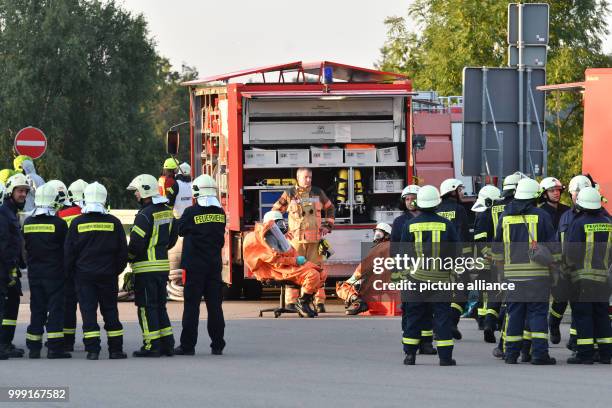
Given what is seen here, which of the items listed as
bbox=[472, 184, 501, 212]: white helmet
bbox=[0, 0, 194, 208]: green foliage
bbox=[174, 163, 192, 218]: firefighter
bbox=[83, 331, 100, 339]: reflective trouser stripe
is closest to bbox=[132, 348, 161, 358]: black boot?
bbox=[83, 331, 100, 339]: reflective trouser stripe

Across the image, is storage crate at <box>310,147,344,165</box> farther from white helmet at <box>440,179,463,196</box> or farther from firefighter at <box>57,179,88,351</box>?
firefighter at <box>57,179,88,351</box>

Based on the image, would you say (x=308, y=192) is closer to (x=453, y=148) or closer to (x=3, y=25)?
(x=453, y=148)

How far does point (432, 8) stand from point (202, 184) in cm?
2689

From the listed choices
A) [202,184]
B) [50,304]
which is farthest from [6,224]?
[202,184]

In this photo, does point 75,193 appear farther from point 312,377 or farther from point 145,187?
point 312,377

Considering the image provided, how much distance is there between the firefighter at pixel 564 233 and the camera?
49.0 feet

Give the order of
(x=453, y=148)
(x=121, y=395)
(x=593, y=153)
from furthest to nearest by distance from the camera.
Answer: (x=453, y=148) < (x=593, y=153) < (x=121, y=395)

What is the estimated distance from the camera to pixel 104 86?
177 feet

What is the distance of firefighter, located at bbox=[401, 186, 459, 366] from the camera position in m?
14.3

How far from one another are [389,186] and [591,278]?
7.29 m

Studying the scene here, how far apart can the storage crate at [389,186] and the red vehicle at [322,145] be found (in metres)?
0.01

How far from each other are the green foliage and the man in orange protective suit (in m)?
33.2

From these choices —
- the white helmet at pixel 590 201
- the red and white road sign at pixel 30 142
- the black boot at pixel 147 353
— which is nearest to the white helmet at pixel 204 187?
the black boot at pixel 147 353

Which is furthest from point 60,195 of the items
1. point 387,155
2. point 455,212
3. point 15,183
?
point 387,155
